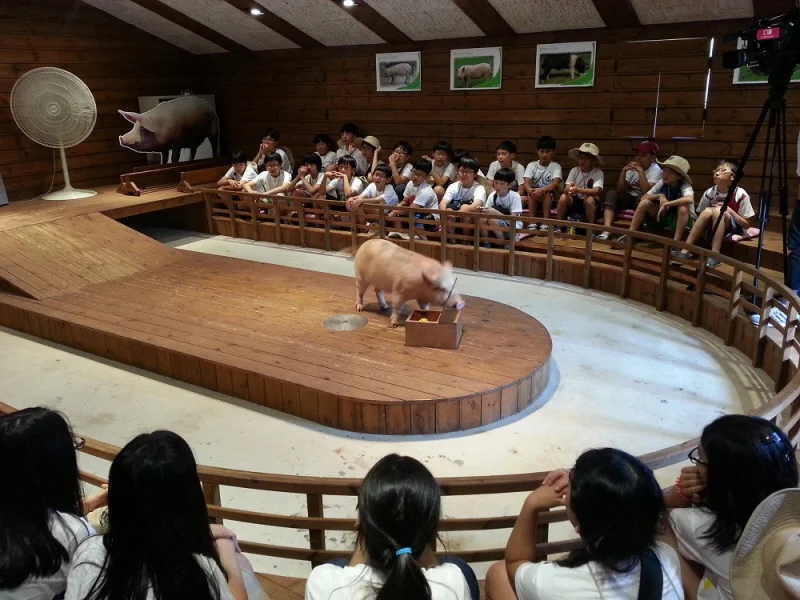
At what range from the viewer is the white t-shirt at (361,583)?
1364 mm

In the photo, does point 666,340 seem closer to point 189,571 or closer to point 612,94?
point 612,94

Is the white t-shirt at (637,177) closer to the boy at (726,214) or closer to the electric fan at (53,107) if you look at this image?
the boy at (726,214)

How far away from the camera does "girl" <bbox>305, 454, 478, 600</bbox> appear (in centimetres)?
→ 135

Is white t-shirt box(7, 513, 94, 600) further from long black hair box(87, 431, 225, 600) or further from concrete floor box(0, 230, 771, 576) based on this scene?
concrete floor box(0, 230, 771, 576)

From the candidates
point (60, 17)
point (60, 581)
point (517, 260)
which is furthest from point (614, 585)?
point (60, 17)

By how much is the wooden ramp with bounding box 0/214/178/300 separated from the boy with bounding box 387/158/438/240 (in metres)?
2.36

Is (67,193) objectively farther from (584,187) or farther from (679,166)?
(679,166)

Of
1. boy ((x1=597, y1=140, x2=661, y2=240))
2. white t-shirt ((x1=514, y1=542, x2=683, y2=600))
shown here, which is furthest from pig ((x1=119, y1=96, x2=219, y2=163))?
white t-shirt ((x1=514, y1=542, x2=683, y2=600))

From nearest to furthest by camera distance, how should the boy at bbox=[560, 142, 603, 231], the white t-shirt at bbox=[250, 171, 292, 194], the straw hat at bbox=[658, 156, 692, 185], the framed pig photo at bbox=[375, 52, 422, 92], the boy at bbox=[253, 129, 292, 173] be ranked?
1. the straw hat at bbox=[658, 156, 692, 185]
2. the boy at bbox=[560, 142, 603, 231]
3. the white t-shirt at bbox=[250, 171, 292, 194]
4. the framed pig photo at bbox=[375, 52, 422, 92]
5. the boy at bbox=[253, 129, 292, 173]

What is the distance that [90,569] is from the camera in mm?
1436

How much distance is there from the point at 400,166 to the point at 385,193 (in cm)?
78

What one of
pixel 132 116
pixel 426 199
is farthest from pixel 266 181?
pixel 426 199

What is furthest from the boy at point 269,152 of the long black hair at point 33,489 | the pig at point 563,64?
the long black hair at point 33,489

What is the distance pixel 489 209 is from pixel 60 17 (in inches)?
253
